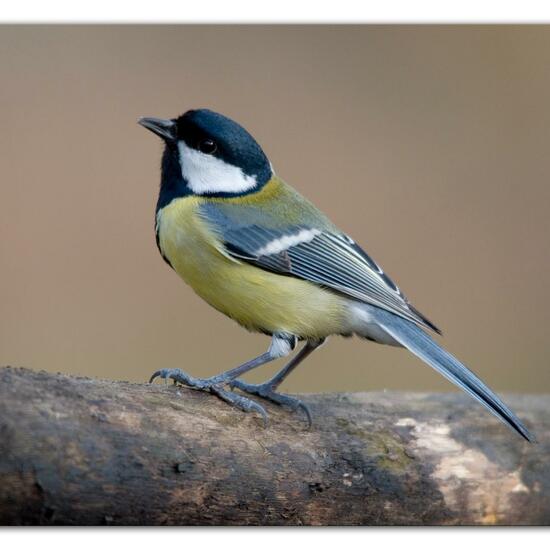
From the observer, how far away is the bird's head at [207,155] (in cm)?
202

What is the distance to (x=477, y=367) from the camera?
3.09 m

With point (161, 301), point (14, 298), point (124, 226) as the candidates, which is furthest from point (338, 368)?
point (14, 298)

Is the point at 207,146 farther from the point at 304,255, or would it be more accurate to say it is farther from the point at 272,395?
the point at 272,395

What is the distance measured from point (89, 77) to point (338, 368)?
1415 millimetres

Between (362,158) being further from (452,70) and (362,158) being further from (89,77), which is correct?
(89,77)

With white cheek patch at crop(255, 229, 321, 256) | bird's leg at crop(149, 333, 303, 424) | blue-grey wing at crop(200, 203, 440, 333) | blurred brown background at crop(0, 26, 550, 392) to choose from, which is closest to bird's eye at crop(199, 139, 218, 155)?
blue-grey wing at crop(200, 203, 440, 333)

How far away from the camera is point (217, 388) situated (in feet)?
6.27

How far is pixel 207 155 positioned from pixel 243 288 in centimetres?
35

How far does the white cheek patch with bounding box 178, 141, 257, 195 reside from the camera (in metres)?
2.06

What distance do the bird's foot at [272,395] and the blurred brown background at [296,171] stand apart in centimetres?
84

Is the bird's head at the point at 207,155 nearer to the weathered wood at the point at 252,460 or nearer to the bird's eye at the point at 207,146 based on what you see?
the bird's eye at the point at 207,146

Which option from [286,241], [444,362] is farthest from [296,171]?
[444,362]

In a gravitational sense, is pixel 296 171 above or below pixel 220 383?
above

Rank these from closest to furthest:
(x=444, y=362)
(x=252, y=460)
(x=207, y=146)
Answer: (x=252, y=460), (x=444, y=362), (x=207, y=146)
